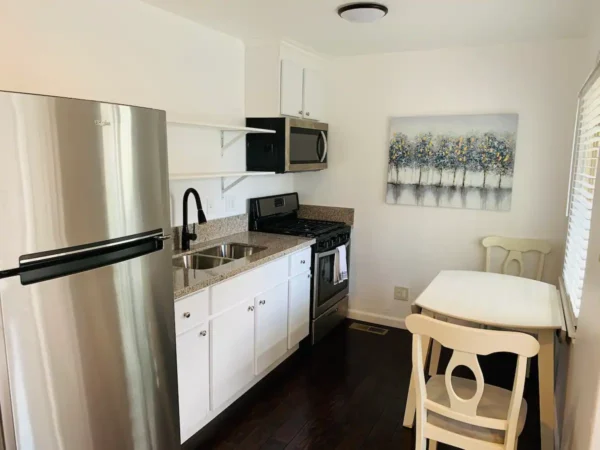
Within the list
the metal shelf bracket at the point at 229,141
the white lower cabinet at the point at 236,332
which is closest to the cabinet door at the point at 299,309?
the white lower cabinet at the point at 236,332

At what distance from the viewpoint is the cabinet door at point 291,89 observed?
340 centimetres

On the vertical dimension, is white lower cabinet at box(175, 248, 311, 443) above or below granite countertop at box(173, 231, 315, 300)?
below

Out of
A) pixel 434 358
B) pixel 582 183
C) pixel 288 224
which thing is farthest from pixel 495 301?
pixel 288 224

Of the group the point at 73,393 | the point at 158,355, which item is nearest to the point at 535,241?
the point at 158,355

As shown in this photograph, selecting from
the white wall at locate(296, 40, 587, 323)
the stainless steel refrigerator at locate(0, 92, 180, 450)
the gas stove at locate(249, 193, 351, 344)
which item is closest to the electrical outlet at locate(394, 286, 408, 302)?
the white wall at locate(296, 40, 587, 323)

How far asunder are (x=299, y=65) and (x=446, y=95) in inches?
47.7

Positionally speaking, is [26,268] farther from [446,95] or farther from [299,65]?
[446,95]

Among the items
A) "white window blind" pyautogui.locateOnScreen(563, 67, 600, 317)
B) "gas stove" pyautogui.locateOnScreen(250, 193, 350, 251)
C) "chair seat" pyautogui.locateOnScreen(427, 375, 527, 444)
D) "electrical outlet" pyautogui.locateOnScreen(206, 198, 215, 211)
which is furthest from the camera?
"gas stove" pyautogui.locateOnScreen(250, 193, 350, 251)

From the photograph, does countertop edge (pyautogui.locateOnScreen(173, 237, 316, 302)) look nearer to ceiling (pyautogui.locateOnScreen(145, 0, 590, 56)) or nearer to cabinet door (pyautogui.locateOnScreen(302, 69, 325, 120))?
cabinet door (pyautogui.locateOnScreen(302, 69, 325, 120))

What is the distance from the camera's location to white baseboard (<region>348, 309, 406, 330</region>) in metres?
4.00

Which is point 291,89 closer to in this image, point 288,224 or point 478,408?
point 288,224

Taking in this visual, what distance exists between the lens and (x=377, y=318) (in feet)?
13.4

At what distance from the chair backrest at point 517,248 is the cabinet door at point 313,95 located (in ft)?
5.78

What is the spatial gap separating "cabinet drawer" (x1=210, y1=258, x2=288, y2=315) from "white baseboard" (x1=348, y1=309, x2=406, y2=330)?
1.32 metres
